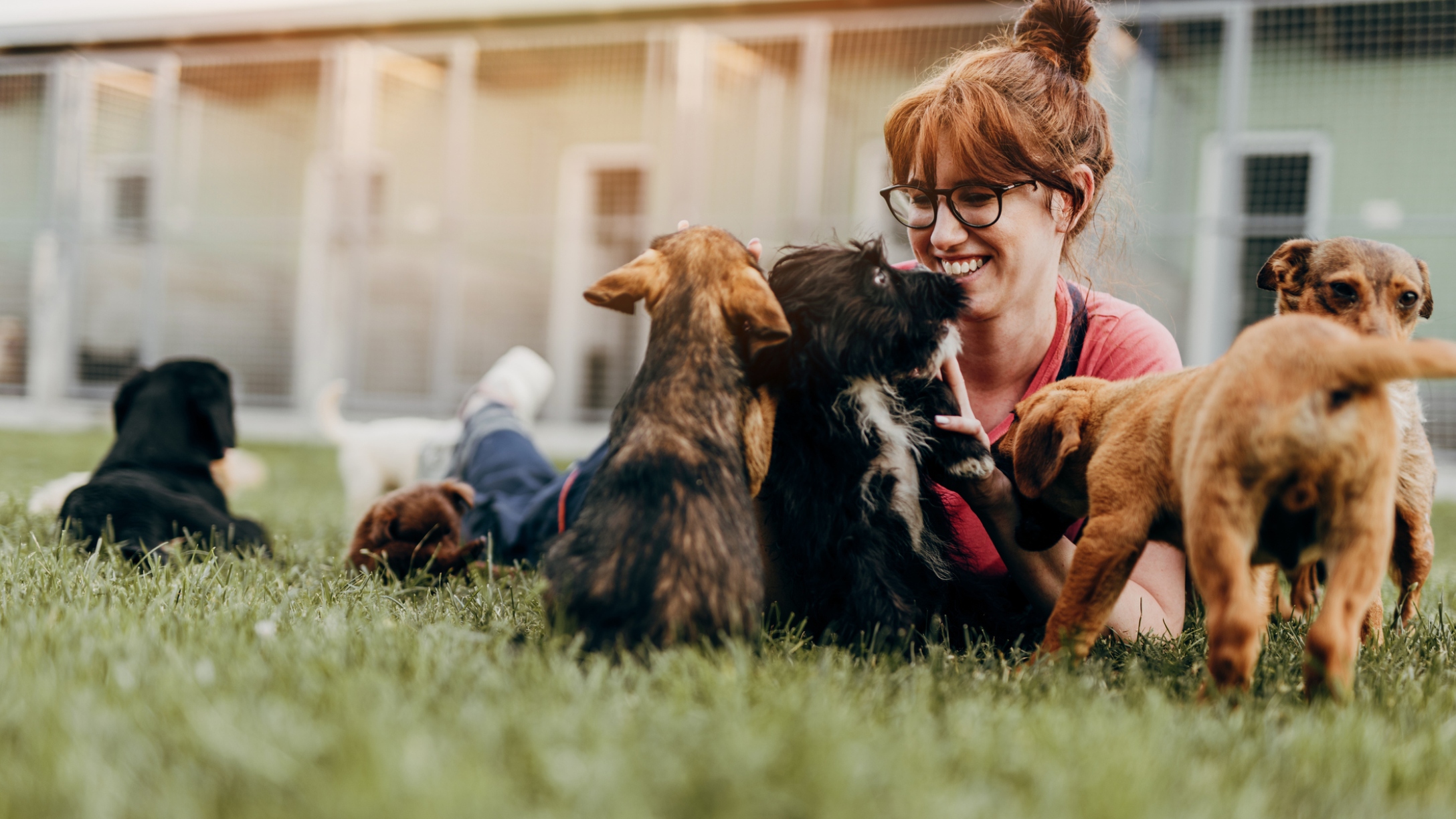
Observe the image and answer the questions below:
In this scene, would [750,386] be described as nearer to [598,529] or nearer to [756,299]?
[756,299]

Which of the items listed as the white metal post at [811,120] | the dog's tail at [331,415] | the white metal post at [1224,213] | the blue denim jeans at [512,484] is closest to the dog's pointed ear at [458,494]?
the blue denim jeans at [512,484]

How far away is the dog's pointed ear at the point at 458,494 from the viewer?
384cm

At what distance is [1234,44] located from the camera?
966 cm

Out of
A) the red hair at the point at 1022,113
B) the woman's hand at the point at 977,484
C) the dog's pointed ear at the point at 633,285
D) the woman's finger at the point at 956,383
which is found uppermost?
the red hair at the point at 1022,113

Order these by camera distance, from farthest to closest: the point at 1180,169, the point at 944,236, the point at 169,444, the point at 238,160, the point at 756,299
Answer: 1. the point at 238,160
2. the point at 1180,169
3. the point at 169,444
4. the point at 944,236
5. the point at 756,299

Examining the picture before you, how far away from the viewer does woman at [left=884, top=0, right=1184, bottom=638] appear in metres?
3.07

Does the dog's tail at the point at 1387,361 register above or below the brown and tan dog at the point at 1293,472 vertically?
above

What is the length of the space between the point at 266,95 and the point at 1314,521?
14.9 meters

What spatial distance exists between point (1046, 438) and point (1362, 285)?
913 millimetres

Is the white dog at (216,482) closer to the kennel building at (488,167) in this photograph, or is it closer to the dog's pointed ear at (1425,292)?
the dog's pointed ear at (1425,292)

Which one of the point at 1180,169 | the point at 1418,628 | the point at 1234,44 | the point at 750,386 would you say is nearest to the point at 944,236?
the point at 750,386

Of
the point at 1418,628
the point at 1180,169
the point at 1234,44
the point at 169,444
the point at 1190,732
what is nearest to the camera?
the point at 1190,732

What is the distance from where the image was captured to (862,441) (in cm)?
255

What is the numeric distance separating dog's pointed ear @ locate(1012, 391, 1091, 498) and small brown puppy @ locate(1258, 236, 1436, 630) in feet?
2.30
